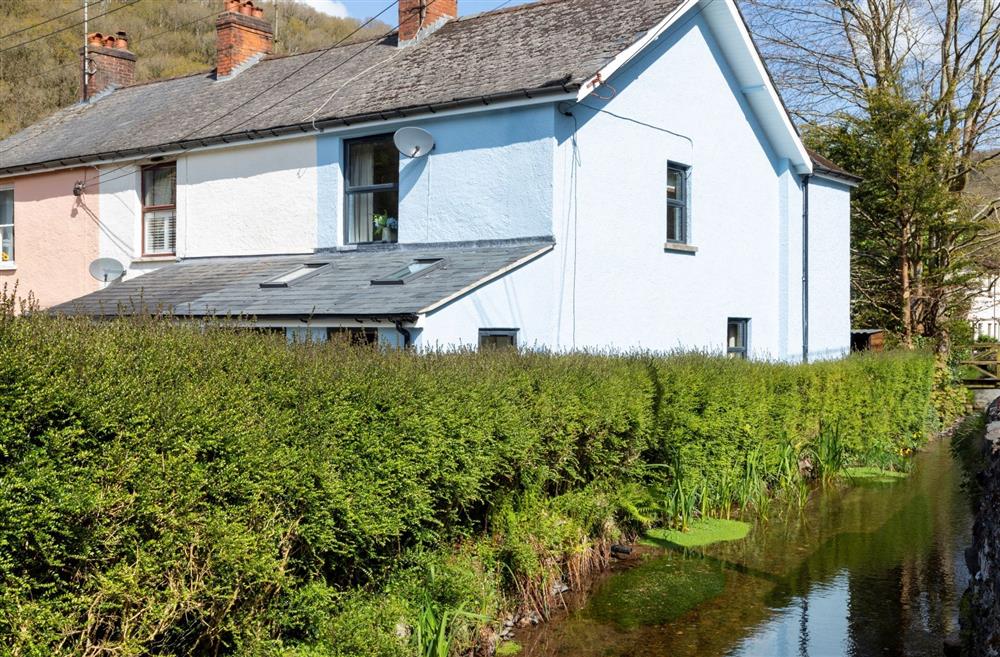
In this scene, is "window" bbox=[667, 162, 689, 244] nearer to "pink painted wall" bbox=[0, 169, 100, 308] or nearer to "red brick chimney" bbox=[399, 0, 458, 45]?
"red brick chimney" bbox=[399, 0, 458, 45]

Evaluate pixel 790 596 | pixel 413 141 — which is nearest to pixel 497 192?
pixel 413 141

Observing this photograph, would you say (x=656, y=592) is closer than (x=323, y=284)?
Yes

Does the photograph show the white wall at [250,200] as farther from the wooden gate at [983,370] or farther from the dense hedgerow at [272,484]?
the wooden gate at [983,370]

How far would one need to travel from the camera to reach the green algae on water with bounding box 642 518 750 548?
11750mm

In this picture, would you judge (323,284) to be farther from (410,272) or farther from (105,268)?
(105,268)

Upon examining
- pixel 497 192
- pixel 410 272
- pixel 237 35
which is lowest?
pixel 410 272

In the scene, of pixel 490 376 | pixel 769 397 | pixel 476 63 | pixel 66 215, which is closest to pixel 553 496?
pixel 490 376

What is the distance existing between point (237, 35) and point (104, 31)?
142ft

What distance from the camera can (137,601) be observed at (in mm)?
5328

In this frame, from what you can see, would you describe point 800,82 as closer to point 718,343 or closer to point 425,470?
point 718,343

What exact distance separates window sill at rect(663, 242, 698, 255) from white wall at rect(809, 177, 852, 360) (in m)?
4.66

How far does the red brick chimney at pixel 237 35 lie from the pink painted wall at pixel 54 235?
4.79 metres

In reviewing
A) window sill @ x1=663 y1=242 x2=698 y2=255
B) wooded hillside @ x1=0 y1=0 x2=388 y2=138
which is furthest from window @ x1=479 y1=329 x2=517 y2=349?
wooded hillside @ x1=0 y1=0 x2=388 y2=138

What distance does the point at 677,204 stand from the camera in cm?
1816
